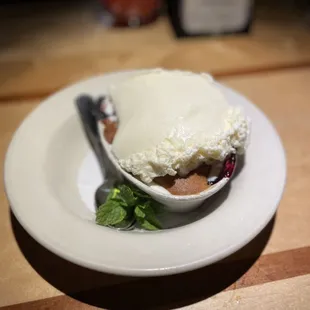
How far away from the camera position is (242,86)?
1136 mm

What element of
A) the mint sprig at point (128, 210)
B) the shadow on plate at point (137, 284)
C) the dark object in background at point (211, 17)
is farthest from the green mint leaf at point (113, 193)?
the dark object in background at point (211, 17)

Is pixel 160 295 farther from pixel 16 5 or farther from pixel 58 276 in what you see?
pixel 16 5

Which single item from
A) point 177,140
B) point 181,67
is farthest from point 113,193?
point 181,67

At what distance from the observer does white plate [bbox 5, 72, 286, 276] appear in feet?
2.14

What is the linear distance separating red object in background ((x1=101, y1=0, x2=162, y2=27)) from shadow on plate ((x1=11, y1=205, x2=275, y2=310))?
82 centimetres

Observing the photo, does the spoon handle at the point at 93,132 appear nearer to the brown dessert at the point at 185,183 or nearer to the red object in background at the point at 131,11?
the brown dessert at the point at 185,183

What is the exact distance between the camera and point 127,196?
0.75m

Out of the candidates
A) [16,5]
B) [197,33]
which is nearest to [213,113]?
[197,33]

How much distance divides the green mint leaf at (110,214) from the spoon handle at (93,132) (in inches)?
3.5

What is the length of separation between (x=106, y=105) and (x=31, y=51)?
463 millimetres

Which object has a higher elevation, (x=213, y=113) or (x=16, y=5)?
(x=213, y=113)

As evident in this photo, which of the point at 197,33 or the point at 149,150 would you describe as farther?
the point at 197,33

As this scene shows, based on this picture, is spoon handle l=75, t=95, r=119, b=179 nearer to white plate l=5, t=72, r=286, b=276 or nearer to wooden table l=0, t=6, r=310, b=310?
white plate l=5, t=72, r=286, b=276

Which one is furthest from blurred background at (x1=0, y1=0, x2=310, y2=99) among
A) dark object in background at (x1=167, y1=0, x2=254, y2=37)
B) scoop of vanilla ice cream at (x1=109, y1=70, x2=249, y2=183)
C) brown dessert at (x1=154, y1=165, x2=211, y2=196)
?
brown dessert at (x1=154, y1=165, x2=211, y2=196)
